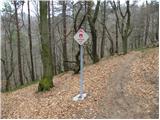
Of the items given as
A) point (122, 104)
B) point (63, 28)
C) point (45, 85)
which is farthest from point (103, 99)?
point (63, 28)

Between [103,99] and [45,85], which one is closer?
[103,99]

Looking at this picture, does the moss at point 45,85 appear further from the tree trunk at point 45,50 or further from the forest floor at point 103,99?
the forest floor at point 103,99

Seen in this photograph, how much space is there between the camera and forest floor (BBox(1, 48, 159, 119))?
9.27 m

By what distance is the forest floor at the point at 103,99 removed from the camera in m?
9.27

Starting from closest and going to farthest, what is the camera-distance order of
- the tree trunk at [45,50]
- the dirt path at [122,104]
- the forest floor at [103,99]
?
the dirt path at [122,104] → the forest floor at [103,99] → the tree trunk at [45,50]

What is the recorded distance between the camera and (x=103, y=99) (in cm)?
1021

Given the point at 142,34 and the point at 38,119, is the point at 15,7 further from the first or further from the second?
the point at 142,34

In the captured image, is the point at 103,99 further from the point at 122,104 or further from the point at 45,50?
the point at 45,50

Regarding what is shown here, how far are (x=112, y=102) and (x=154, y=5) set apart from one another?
30.3 metres

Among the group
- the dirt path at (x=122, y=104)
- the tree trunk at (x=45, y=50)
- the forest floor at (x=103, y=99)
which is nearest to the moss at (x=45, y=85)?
the tree trunk at (x=45, y=50)

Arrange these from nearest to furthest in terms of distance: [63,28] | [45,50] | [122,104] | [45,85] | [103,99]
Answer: [122,104], [103,99], [45,85], [45,50], [63,28]

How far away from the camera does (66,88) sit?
41.9ft

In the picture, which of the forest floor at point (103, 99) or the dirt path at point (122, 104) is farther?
the forest floor at point (103, 99)

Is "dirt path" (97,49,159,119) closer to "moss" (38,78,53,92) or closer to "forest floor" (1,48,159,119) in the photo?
"forest floor" (1,48,159,119)
